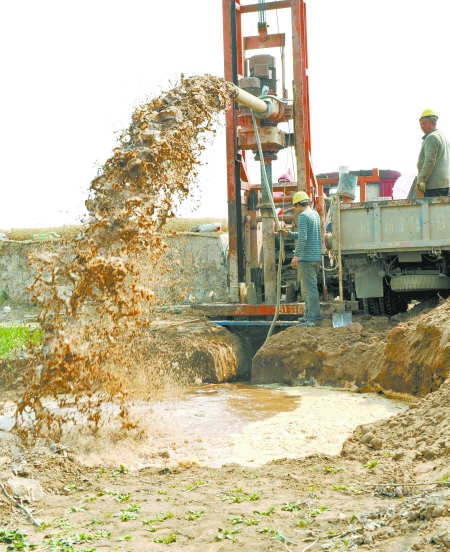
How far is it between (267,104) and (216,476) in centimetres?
624

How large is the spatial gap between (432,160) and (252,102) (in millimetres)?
2375

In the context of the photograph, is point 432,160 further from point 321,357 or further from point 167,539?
point 167,539

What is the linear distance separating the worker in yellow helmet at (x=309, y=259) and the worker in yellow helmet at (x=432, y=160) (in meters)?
1.43

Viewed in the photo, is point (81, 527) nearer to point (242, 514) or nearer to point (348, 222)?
point (242, 514)

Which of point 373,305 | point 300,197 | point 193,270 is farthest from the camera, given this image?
point 193,270

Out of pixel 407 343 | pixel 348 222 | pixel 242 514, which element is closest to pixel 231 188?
pixel 348 222

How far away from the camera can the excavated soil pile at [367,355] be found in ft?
24.4

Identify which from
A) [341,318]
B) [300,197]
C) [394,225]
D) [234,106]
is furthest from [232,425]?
[234,106]

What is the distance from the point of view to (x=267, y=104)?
9.88 meters

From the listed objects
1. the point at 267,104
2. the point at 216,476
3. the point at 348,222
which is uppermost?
the point at 267,104

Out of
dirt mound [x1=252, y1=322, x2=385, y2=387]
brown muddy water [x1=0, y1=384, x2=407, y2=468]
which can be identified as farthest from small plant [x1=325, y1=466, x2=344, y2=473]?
dirt mound [x1=252, y1=322, x2=385, y2=387]

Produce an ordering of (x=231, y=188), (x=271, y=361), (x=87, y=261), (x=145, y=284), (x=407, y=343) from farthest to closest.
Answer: (x=231, y=188), (x=271, y=361), (x=407, y=343), (x=145, y=284), (x=87, y=261)

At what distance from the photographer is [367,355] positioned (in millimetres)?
8336

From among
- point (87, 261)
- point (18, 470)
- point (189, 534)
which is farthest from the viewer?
point (87, 261)
